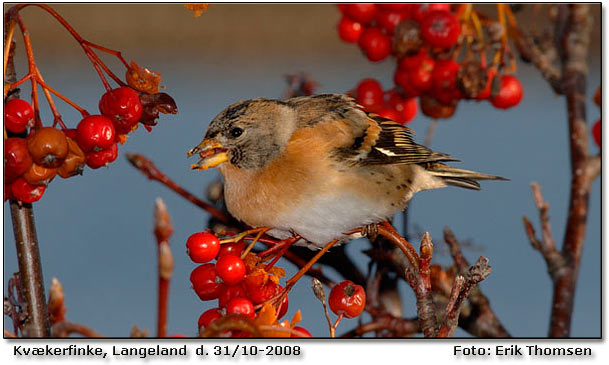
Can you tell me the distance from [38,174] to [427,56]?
3.09 feet

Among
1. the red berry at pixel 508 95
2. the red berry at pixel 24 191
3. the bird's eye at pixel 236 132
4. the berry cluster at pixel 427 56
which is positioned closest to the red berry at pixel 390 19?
the berry cluster at pixel 427 56

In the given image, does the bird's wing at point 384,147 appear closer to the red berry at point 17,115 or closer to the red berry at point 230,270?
the red berry at point 230,270

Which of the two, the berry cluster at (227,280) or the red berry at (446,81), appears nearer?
the berry cluster at (227,280)

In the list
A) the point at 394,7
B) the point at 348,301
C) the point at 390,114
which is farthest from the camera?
the point at 390,114

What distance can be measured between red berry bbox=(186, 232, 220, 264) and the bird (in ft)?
0.87

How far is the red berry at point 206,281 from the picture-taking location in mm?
1182

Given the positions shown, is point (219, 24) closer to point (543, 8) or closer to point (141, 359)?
point (543, 8)

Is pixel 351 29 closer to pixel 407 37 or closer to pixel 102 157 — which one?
pixel 407 37

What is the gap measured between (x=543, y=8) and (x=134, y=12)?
1002 mm

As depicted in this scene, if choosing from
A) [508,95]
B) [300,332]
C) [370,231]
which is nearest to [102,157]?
[300,332]

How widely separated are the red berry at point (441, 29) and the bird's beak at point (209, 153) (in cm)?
52

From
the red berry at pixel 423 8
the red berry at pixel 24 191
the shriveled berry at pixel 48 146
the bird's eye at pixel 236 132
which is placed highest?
the red berry at pixel 423 8

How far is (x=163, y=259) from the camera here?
44.0 inches

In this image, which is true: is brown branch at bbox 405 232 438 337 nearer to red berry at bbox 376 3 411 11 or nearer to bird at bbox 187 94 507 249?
bird at bbox 187 94 507 249
